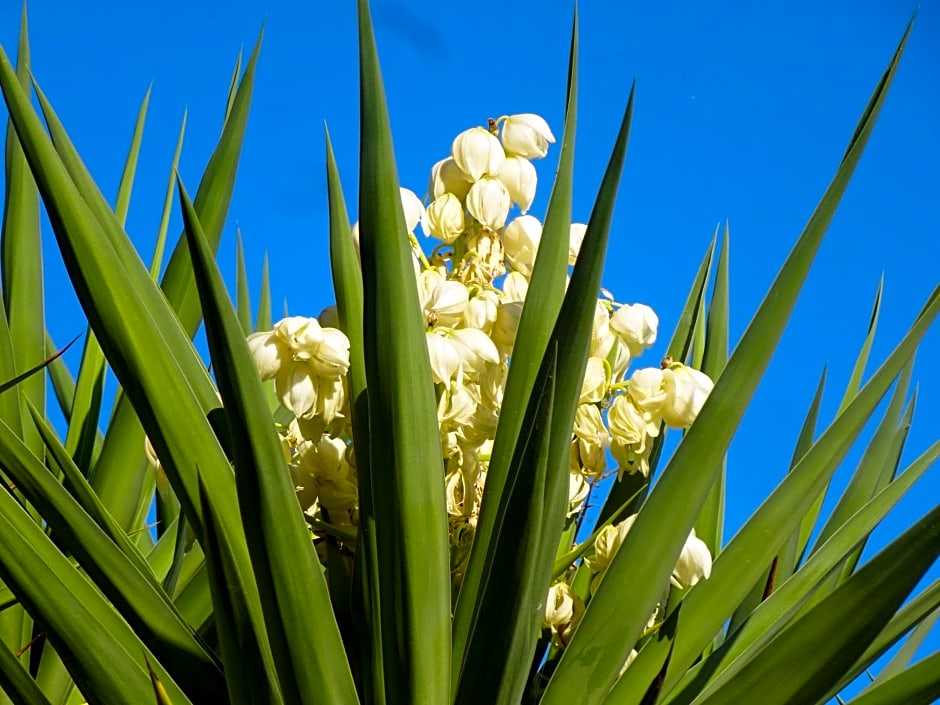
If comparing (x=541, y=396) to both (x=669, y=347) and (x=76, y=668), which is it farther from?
(x=669, y=347)

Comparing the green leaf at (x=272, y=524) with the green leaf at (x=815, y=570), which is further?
the green leaf at (x=815, y=570)

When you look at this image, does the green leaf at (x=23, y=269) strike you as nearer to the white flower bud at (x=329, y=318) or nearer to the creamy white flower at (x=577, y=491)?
the white flower bud at (x=329, y=318)

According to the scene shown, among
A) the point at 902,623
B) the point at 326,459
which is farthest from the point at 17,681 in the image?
the point at 902,623

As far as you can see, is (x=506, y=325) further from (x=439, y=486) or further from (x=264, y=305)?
(x=264, y=305)

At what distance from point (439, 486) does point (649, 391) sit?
274 millimetres

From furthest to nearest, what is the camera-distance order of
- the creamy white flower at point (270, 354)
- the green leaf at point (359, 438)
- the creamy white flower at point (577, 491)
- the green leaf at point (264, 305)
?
the green leaf at point (264, 305), the creamy white flower at point (577, 491), the creamy white flower at point (270, 354), the green leaf at point (359, 438)

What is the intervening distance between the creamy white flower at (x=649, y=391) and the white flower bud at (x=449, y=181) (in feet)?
0.82

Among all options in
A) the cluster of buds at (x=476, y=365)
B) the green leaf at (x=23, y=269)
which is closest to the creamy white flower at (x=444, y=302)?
the cluster of buds at (x=476, y=365)

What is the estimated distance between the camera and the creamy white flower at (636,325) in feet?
3.25

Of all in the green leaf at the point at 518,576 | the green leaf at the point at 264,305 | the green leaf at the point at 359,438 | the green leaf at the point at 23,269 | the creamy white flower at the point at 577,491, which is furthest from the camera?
the green leaf at the point at 264,305

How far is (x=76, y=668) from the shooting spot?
2.50ft

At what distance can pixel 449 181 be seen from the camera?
1053mm

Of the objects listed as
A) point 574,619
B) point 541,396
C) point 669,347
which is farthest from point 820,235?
point 669,347

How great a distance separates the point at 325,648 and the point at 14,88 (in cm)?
42
